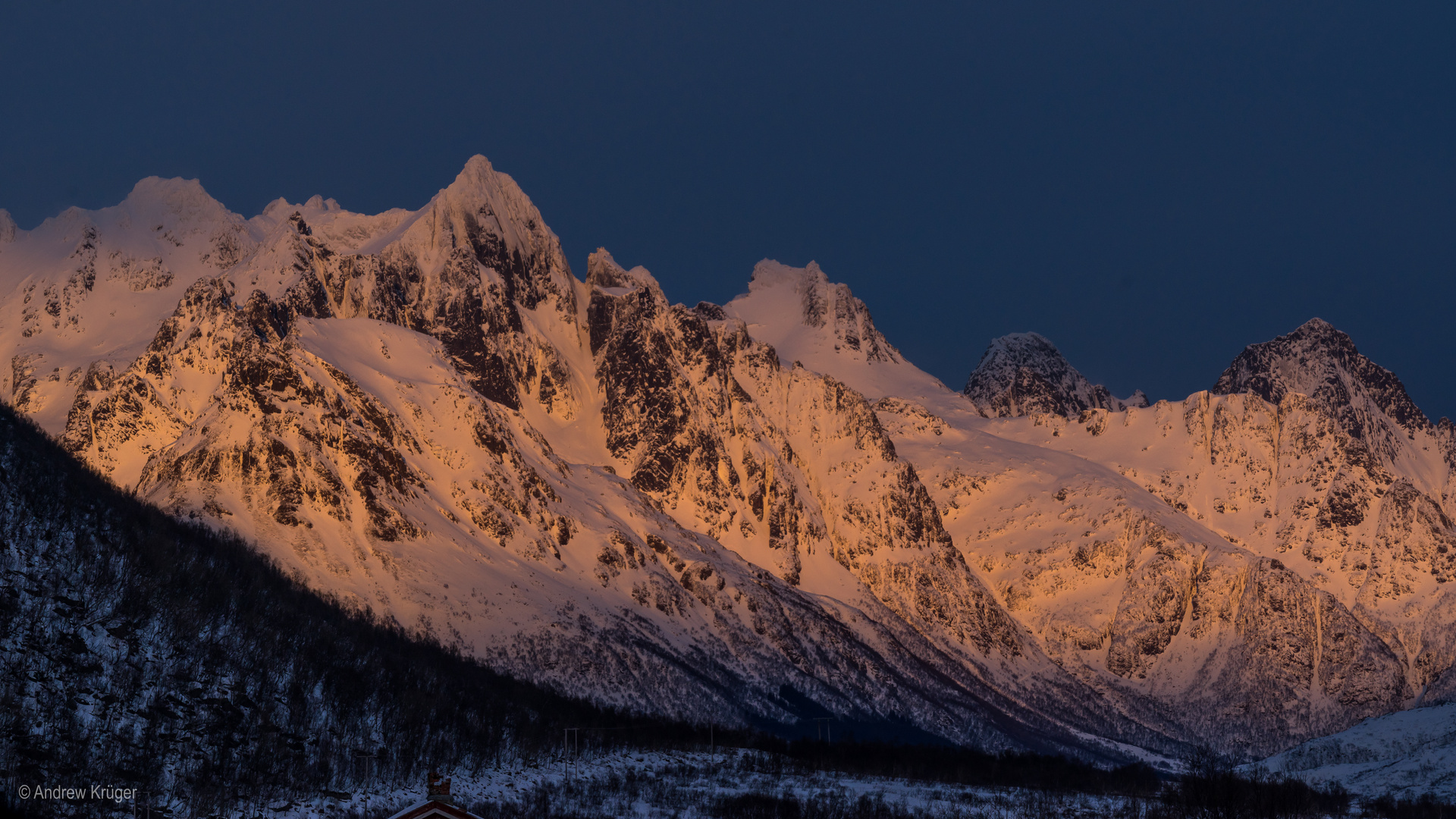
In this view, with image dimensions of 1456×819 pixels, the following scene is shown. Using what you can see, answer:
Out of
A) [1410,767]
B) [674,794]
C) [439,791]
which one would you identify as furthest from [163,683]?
[1410,767]

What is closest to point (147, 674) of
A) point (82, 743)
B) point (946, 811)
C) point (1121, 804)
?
point (82, 743)

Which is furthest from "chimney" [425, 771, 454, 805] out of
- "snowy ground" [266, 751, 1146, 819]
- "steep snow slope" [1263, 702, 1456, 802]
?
"steep snow slope" [1263, 702, 1456, 802]

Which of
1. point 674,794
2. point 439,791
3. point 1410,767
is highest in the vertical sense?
point 1410,767

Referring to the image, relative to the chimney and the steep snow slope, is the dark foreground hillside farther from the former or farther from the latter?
the steep snow slope

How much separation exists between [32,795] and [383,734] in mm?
70546

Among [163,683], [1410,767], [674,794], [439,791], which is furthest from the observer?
[1410,767]

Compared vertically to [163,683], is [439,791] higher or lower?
lower

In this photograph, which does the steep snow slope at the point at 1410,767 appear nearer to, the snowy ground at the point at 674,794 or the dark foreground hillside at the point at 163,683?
the snowy ground at the point at 674,794

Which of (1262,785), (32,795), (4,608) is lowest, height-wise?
(32,795)

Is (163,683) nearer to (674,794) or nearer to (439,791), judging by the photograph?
(674,794)

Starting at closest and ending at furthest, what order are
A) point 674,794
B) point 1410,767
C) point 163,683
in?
point 163,683
point 674,794
point 1410,767

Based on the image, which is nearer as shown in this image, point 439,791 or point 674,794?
point 439,791

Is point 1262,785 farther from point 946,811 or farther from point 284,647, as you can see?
point 284,647

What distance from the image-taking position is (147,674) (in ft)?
425
